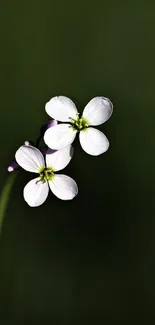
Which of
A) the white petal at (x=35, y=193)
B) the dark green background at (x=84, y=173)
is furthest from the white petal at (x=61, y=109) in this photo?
the dark green background at (x=84, y=173)

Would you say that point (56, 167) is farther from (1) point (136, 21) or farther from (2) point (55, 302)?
(1) point (136, 21)

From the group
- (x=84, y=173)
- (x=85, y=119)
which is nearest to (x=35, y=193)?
(x=85, y=119)

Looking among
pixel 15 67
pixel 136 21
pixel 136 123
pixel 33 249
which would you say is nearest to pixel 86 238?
pixel 33 249

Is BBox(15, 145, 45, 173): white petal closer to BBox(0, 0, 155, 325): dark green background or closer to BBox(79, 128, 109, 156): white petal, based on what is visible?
BBox(79, 128, 109, 156): white petal

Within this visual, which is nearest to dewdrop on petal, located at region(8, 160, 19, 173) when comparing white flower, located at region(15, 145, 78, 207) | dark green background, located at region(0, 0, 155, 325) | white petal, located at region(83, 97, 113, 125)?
white flower, located at region(15, 145, 78, 207)

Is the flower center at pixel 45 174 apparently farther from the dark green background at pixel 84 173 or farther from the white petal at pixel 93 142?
the dark green background at pixel 84 173

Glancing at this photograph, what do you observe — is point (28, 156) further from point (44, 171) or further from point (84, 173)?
point (84, 173)
